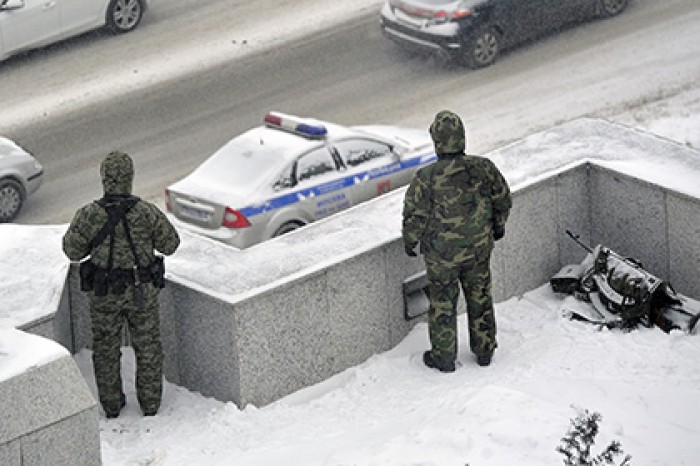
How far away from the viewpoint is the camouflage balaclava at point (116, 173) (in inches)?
455

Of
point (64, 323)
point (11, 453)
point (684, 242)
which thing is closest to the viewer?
point (11, 453)

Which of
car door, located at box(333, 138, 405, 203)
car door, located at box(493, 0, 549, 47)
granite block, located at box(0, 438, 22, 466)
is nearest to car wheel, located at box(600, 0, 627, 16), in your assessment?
car door, located at box(493, 0, 549, 47)

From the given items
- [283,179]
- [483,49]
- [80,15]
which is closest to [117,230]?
[283,179]

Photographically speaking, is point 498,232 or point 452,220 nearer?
point 452,220

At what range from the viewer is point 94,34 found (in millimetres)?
23484

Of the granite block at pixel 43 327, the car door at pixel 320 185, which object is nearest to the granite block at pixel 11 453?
the granite block at pixel 43 327

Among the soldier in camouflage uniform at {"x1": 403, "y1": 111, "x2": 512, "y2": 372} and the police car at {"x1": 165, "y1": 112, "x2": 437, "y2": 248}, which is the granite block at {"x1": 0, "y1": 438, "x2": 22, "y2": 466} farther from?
the police car at {"x1": 165, "y1": 112, "x2": 437, "y2": 248}

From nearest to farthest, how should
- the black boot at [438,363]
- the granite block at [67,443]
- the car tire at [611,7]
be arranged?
the granite block at [67,443]
the black boot at [438,363]
the car tire at [611,7]

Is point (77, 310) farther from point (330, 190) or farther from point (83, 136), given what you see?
point (83, 136)

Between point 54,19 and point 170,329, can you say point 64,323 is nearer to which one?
point 170,329

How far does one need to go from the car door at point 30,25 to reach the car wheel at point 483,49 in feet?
17.3

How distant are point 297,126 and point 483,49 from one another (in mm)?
5431

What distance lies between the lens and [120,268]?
11523 mm

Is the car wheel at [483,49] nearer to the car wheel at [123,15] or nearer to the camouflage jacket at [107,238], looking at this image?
the car wheel at [123,15]
